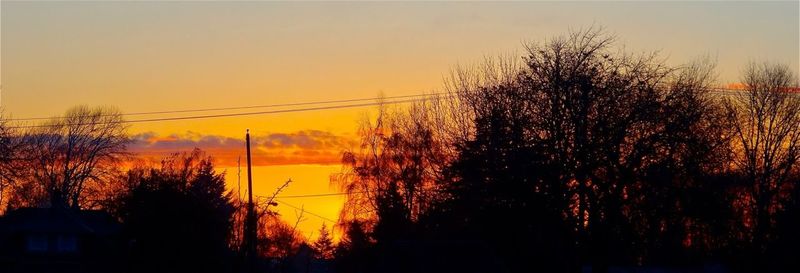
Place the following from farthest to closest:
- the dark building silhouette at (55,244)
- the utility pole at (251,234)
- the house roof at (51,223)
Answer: the house roof at (51,223), the dark building silhouette at (55,244), the utility pole at (251,234)

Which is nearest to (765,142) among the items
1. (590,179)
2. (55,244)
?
(590,179)

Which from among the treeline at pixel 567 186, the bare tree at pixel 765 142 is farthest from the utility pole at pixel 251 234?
the bare tree at pixel 765 142

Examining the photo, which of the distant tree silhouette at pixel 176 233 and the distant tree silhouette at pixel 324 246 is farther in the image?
the distant tree silhouette at pixel 324 246

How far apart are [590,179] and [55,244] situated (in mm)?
24829

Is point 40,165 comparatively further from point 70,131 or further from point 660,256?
point 660,256

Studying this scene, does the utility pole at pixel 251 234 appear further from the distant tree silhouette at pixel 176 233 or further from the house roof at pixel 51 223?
the house roof at pixel 51 223

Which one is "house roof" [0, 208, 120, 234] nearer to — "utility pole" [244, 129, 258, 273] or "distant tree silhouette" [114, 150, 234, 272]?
"distant tree silhouette" [114, 150, 234, 272]

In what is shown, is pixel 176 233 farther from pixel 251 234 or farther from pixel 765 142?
pixel 765 142

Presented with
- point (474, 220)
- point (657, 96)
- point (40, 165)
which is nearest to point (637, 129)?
point (657, 96)

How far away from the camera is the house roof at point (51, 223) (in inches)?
2201

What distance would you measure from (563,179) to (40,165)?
45391mm

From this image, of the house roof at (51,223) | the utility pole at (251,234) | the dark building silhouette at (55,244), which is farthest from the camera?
the house roof at (51,223)

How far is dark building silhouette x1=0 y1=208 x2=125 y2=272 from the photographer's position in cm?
5525

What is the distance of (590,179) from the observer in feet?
181
